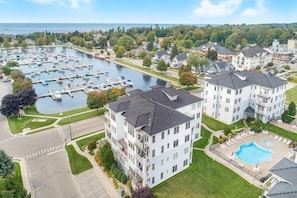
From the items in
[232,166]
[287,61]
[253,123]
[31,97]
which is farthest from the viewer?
[287,61]

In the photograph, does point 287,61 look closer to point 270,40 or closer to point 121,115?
point 270,40

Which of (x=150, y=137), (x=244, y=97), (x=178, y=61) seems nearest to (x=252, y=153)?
(x=244, y=97)

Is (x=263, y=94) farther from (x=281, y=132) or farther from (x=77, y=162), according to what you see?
(x=77, y=162)

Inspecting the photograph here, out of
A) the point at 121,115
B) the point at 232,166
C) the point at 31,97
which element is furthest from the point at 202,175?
the point at 31,97

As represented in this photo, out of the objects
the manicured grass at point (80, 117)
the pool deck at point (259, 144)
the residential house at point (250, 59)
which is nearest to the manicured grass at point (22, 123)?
the manicured grass at point (80, 117)

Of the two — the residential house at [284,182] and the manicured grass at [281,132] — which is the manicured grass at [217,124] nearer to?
the manicured grass at [281,132]

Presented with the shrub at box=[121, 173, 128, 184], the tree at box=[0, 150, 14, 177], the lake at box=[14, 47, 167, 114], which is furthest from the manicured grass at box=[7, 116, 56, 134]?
the shrub at box=[121, 173, 128, 184]

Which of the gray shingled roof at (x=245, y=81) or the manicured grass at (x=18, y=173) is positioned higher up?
the gray shingled roof at (x=245, y=81)
